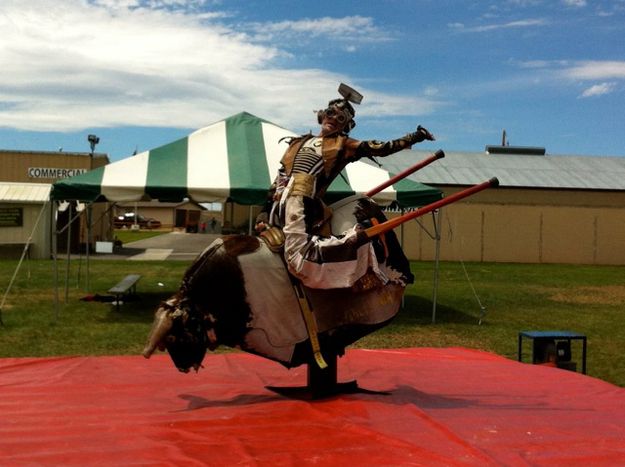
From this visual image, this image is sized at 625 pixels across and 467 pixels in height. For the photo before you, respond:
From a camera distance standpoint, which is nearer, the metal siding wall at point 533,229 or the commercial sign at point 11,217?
the commercial sign at point 11,217

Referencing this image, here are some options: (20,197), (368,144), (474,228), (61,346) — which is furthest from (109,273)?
(368,144)

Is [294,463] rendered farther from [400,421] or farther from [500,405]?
[500,405]

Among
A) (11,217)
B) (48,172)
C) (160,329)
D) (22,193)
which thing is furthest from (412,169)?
(48,172)

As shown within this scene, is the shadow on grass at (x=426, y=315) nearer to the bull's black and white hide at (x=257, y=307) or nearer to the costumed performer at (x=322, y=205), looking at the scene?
the bull's black and white hide at (x=257, y=307)

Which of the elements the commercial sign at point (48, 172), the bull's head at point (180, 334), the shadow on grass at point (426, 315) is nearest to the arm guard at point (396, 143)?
the bull's head at point (180, 334)

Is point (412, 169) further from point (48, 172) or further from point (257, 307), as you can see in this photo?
point (48, 172)

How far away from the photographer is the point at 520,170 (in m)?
24.2

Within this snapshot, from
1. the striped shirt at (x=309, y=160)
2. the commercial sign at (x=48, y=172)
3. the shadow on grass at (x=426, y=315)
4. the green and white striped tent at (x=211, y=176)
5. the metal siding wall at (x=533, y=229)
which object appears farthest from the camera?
the commercial sign at (x=48, y=172)

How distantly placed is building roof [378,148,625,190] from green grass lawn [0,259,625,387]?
20.1 feet

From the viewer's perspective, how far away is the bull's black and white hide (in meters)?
3.85

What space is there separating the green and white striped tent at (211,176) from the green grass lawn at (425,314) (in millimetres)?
1606

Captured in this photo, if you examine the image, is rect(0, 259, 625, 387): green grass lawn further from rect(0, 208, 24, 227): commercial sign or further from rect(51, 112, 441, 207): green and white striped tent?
rect(0, 208, 24, 227): commercial sign

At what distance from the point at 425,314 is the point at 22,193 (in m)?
13.9

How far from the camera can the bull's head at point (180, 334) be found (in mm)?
3793
